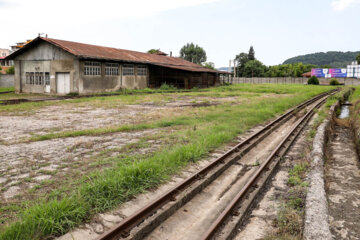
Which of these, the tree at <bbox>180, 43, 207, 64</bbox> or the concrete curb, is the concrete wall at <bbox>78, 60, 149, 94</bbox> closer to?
the concrete curb

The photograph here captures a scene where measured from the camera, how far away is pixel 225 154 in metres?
6.81

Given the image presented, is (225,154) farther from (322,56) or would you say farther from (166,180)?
(322,56)

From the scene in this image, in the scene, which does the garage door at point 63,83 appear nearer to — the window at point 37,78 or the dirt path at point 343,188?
the window at point 37,78

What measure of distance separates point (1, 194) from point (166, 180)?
2679 mm

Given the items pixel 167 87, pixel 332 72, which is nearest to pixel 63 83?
pixel 167 87

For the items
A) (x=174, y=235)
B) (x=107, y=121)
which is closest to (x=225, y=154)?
(x=174, y=235)

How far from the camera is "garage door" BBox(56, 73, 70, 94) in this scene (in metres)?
24.9

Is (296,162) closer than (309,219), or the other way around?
(309,219)

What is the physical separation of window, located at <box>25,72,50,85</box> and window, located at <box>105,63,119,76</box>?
5239 mm

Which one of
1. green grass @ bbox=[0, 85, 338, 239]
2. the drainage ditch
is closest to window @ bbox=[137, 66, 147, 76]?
green grass @ bbox=[0, 85, 338, 239]

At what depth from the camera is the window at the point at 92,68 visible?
2484 centimetres

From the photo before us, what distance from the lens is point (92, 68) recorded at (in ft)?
83.5

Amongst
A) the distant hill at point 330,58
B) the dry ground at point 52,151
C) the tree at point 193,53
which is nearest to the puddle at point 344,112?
the dry ground at point 52,151

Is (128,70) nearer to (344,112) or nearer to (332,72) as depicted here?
(344,112)
